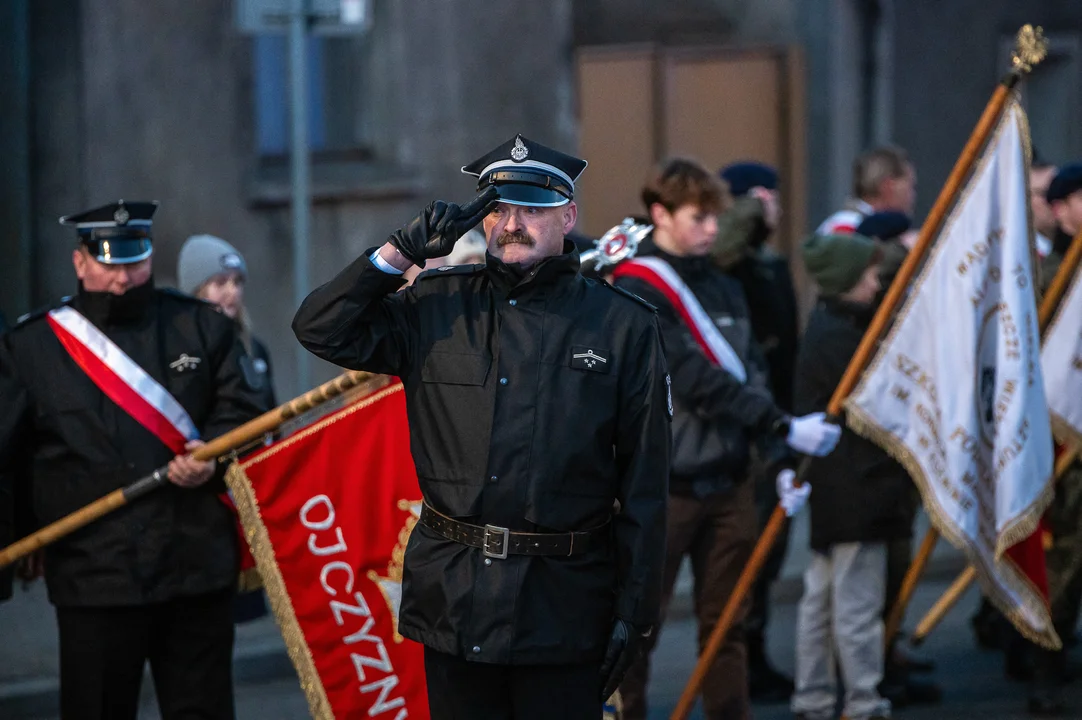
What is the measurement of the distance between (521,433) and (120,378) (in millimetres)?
1678

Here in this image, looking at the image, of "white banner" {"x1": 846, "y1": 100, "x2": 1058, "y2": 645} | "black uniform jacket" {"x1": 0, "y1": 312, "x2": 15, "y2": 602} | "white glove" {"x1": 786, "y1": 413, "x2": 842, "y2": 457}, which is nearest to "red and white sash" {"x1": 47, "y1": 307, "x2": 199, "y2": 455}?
"black uniform jacket" {"x1": 0, "y1": 312, "x2": 15, "y2": 602}

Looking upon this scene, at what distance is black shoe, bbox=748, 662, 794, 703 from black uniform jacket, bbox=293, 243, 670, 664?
3169mm

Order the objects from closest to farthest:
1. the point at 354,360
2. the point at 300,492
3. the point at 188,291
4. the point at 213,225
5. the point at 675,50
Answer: the point at 354,360
the point at 300,492
the point at 188,291
the point at 213,225
the point at 675,50

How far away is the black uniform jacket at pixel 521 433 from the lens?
14.6 ft

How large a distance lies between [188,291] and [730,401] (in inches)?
84.1

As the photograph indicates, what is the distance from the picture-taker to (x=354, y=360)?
4520 millimetres

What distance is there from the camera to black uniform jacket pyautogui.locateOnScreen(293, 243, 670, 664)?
4441 millimetres

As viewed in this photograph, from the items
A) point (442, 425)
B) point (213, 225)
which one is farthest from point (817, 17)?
point (442, 425)

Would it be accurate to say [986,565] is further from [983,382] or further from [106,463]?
[106,463]

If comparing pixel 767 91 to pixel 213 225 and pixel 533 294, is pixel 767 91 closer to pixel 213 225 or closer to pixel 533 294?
pixel 213 225

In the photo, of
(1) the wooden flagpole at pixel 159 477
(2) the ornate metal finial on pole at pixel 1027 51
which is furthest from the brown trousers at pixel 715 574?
(2) the ornate metal finial on pole at pixel 1027 51

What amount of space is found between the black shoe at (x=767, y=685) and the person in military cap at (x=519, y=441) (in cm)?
314

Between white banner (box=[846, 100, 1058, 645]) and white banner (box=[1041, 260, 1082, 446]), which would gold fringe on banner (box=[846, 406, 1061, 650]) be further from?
white banner (box=[1041, 260, 1082, 446])

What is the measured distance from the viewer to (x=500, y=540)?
4.45 m
